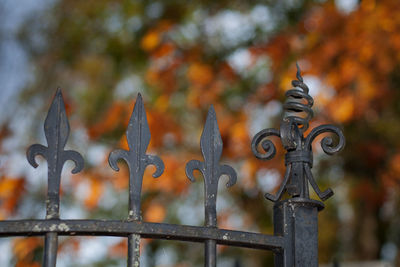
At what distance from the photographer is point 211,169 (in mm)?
1465

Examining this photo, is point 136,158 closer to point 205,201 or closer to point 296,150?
point 205,201

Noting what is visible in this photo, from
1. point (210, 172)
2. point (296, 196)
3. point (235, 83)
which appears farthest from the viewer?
point (235, 83)

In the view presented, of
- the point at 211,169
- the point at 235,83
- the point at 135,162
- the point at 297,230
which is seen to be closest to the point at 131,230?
the point at 135,162

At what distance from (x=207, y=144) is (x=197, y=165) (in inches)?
3.5

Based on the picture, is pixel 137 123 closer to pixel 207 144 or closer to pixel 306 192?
pixel 207 144

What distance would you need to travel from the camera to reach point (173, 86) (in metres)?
7.41

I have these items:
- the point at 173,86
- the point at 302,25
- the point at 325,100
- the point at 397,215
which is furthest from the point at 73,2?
the point at 397,215

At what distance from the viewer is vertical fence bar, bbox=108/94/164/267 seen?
1.34m

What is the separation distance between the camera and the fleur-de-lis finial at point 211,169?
145cm

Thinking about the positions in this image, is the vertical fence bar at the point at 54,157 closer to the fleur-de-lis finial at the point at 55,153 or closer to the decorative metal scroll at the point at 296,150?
the fleur-de-lis finial at the point at 55,153

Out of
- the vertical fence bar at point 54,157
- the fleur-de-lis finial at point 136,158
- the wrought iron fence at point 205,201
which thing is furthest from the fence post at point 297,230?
the vertical fence bar at point 54,157

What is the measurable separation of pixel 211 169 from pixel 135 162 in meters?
0.22

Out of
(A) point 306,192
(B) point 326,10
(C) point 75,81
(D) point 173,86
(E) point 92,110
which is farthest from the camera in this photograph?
(C) point 75,81

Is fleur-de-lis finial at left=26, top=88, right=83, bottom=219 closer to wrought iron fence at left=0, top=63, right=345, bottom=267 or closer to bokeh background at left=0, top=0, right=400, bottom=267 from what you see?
wrought iron fence at left=0, top=63, right=345, bottom=267
